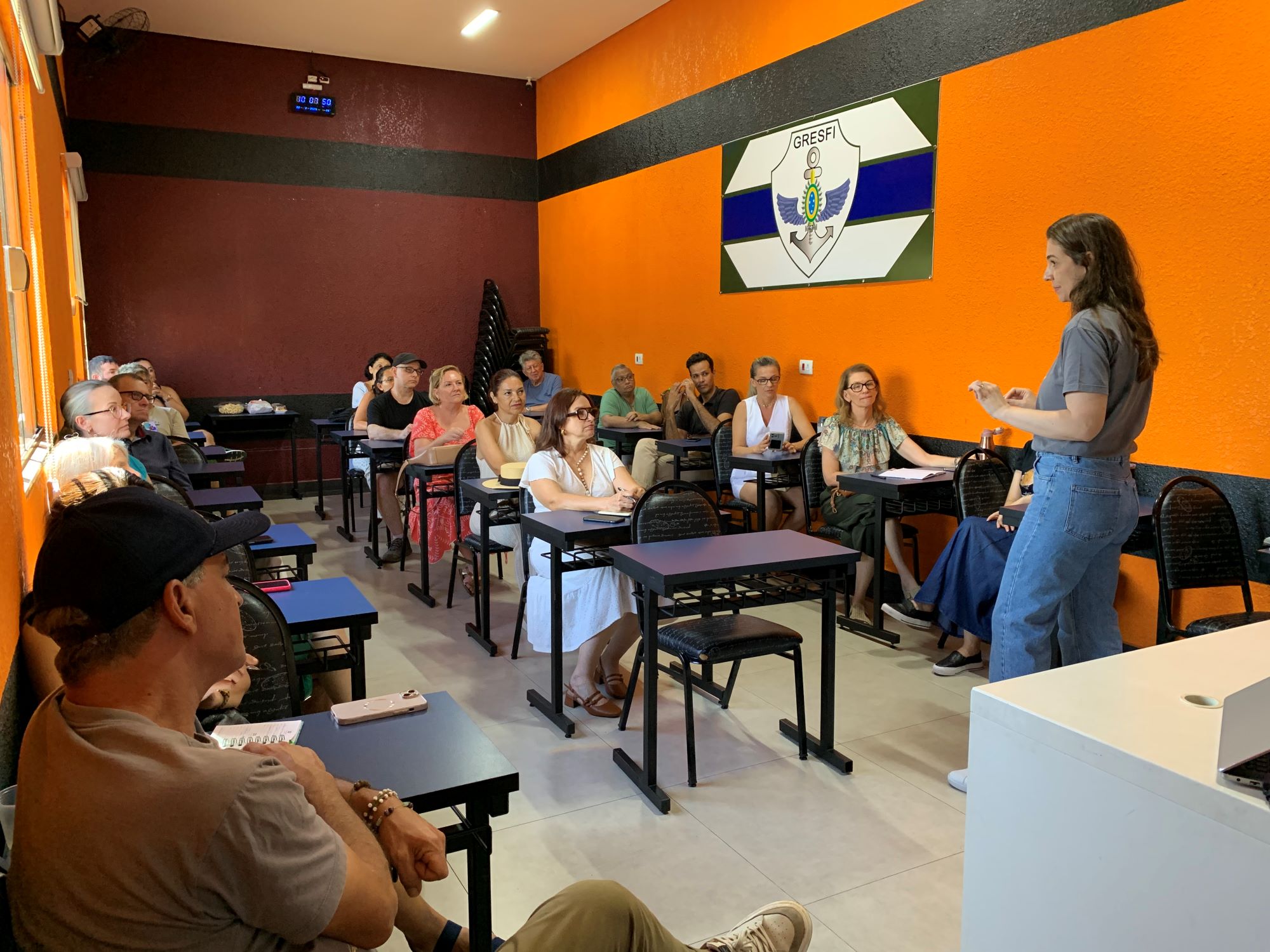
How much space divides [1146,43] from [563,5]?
15.9ft

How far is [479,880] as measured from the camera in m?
1.64

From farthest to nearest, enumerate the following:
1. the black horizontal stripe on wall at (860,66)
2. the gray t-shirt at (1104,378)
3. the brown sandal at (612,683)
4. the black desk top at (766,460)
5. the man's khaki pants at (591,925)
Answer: the black desk top at (766,460) → the black horizontal stripe on wall at (860,66) → the brown sandal at (612,683) → the gray t-shirt at (1104,378) → the man's khaki pants at (591,925)

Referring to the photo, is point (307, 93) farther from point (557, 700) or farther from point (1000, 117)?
point (557, 700)

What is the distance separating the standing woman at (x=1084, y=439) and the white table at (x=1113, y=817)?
1.05 metres

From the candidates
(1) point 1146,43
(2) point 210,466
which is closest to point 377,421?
(2) point 210,466

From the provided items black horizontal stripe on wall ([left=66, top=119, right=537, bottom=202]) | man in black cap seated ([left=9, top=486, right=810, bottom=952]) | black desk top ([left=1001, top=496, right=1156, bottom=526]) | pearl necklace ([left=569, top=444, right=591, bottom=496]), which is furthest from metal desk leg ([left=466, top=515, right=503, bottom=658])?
black horizontal stripe on wall ([left=66, top=119, right=537, bottom=202])

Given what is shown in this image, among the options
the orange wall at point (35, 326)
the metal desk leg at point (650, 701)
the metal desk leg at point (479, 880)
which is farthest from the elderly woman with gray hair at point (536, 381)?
the metal desk leg at point (479, 880)

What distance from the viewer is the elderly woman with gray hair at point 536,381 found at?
8164 millimetres

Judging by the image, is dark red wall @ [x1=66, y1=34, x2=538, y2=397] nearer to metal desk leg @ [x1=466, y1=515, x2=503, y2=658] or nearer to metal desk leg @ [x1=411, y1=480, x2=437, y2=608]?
metal desk leg @ [x1=411, y1=480, x2=437, y2=608]

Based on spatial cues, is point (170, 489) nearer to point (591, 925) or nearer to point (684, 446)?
point (591, 925)

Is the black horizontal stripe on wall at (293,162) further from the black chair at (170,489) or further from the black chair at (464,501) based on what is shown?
the black chair at (170,489)

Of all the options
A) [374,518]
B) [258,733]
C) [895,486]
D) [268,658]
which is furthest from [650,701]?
[374,518]

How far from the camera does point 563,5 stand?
24.4 ft

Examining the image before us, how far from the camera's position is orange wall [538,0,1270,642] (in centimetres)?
373
